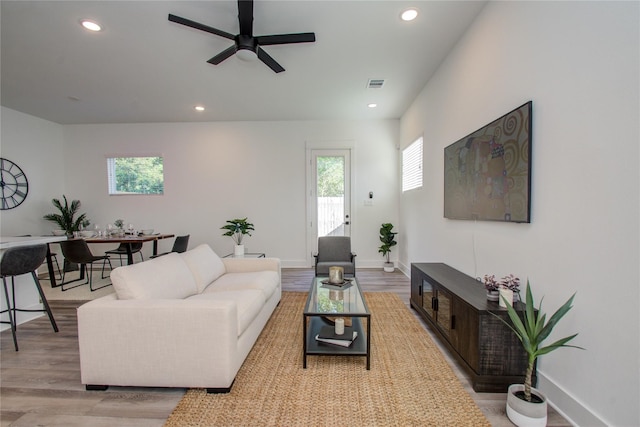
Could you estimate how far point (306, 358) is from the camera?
6.50 feet

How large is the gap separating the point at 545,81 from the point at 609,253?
3.55ft

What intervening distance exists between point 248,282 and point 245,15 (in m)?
2.34

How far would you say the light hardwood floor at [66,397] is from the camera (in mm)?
1498

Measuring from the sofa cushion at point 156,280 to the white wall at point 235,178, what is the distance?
2.88 meters

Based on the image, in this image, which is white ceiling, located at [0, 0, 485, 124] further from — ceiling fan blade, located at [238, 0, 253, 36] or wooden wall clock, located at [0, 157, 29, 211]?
wooden wall clock, located at [0, 157, 29, 211]

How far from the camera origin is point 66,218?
497 centimetres

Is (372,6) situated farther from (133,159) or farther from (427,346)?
(133,159)

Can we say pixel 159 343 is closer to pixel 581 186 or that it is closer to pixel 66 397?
pixel 66 397

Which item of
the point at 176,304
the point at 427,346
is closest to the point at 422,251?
the point at 427,346

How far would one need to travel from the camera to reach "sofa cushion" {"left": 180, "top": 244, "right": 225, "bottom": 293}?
8.35ft

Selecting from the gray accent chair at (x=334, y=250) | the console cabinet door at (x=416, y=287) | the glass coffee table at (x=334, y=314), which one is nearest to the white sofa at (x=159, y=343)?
the glass coffee table at (x=334, y=314)

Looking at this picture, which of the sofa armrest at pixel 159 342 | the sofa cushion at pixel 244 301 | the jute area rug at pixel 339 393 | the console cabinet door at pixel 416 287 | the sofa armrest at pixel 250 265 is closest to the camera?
the jute area rug at pixel 339 393

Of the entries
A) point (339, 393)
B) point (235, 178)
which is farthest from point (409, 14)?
point (235, 178)

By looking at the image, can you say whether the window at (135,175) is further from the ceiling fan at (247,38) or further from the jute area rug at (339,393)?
the jute area rug at (339,393)
